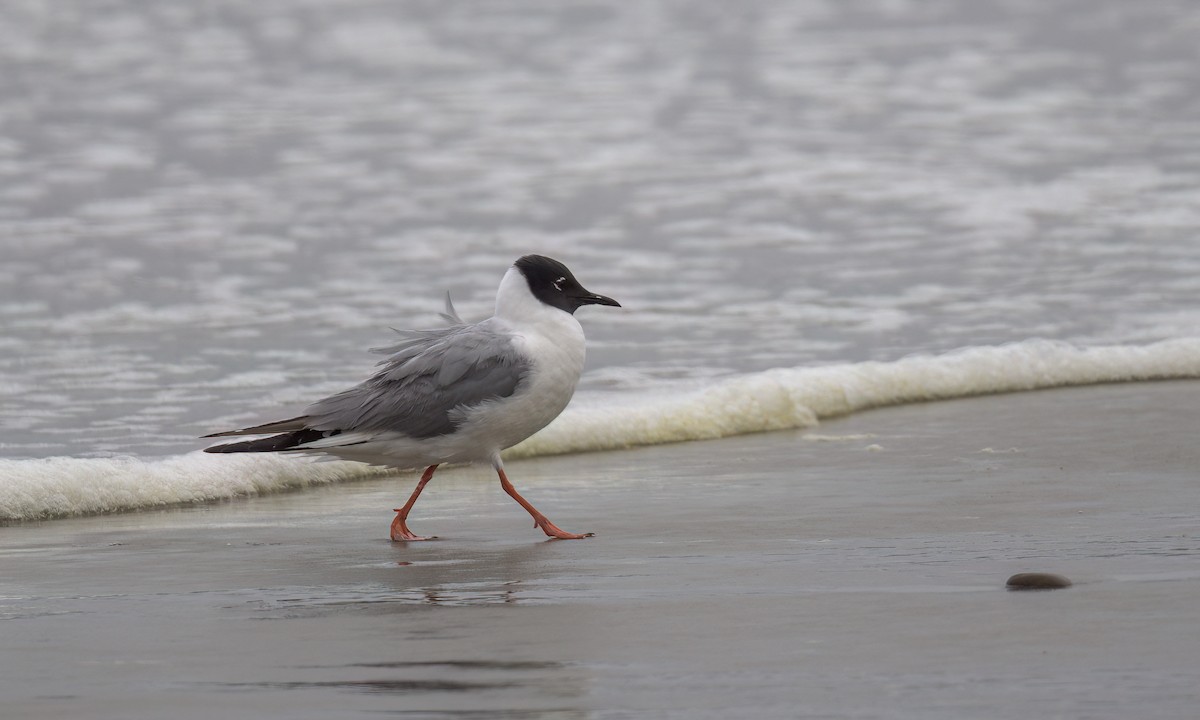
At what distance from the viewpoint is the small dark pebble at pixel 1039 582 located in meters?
4.65

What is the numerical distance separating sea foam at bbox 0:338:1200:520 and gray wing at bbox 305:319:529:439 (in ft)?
4.01

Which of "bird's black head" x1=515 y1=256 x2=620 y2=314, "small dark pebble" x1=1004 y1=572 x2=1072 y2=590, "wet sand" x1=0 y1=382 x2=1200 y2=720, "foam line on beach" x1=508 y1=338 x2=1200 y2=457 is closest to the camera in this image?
"wet sand" x1=0 y1=382 x2=1200 y2=720

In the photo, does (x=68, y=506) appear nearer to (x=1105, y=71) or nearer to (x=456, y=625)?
(x=456, y=625)

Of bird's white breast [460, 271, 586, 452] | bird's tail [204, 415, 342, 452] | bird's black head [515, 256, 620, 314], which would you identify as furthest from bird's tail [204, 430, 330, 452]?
bird's black head [515, 256, 620, 314]

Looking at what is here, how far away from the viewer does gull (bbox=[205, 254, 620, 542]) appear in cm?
661

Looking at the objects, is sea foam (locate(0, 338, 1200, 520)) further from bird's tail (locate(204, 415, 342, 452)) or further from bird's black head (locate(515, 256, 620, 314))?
bird's black head (locate(515, 256, 620, 314))

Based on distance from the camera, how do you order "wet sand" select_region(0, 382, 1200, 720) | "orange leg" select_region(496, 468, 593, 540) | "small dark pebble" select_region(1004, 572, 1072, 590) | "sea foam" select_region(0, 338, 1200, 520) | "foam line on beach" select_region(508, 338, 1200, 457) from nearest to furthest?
"wet sand" select_region(0, 382, 1200, 720) < "small dark pebble" select_region(1004, 572, 1072, 590) < "orange leg" select_region(496, 468, 593, 540) < "sea foam" select_region(0, 338, 1200, 520) < "foam line on beach" select_region(508, 338, 1200, 457)

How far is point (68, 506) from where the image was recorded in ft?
23.9

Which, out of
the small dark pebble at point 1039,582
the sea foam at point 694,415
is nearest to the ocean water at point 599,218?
the sea foam at point 694,415

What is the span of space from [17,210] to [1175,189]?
11.2 meters

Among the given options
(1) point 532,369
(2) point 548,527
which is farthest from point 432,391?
(2) point 548,527

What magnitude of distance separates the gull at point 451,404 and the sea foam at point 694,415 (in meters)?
1.06

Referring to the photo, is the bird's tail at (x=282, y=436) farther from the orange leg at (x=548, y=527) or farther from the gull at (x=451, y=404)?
the orange leg at (x=548, y=527)

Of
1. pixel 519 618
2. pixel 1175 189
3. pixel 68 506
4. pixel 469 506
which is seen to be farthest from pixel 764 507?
pixel 1175 189
